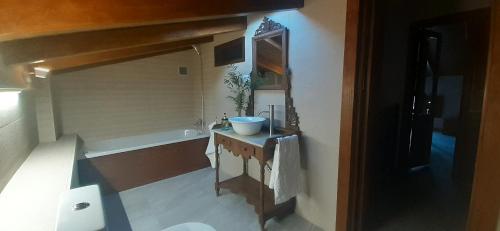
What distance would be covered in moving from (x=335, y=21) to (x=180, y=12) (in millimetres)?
1196

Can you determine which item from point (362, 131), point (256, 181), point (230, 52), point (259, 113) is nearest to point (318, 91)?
point (362, 131)

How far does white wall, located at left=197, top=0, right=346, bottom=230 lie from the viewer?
183 centimetres

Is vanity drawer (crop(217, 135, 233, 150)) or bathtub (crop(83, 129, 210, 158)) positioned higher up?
vanity drawer (crop(217, 135, 233, 150))

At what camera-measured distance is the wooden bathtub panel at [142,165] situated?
2.73 metres

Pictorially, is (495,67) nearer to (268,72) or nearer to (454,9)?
(268,72)

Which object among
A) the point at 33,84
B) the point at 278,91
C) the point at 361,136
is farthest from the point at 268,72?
the point at 33,84

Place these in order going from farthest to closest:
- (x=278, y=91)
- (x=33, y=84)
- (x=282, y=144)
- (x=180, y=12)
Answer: (x=33, y=84)
(x=278, y=91)
(x=282, y=144)
(x=180, y=12)

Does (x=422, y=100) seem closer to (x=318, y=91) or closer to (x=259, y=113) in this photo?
(x=318, y=91)

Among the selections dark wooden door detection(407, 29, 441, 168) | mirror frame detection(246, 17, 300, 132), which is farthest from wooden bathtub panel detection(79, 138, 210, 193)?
dark wooden door detection(407, 29, 441, 168)

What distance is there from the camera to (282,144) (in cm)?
199

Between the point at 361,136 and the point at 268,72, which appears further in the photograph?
the point at 268,72

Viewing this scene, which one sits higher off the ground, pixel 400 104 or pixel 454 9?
pixel 454 9

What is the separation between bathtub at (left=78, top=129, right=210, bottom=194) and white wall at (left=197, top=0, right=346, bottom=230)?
72.4 inches

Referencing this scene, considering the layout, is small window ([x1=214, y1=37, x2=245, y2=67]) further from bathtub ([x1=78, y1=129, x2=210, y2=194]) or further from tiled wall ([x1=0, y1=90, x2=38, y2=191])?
tiled wall ([x1=0, y1=90, x2=38, y2=191])
